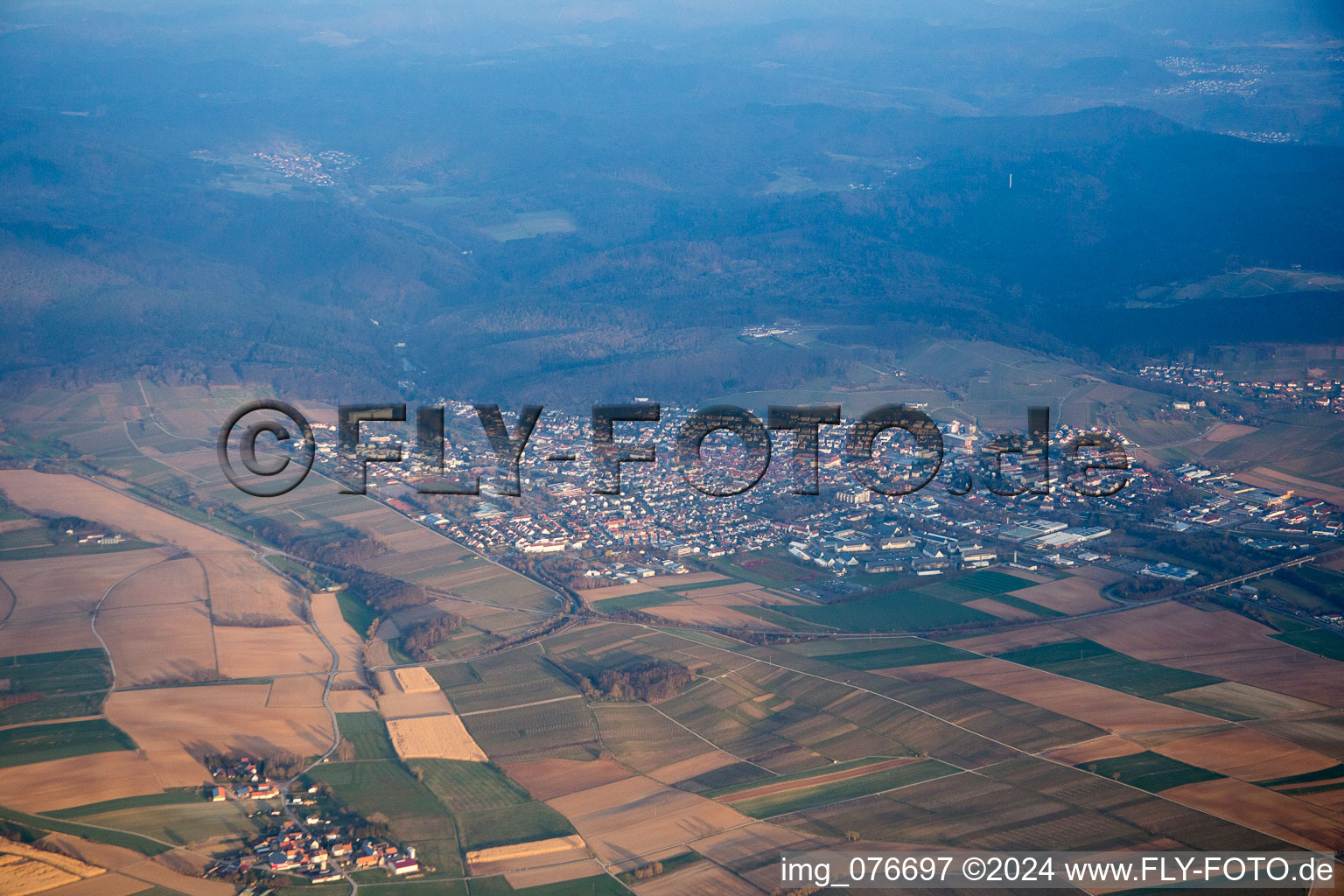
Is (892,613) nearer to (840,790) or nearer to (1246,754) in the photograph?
(840,790)

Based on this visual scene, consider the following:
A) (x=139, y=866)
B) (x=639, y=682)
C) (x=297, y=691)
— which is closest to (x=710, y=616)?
(x=639, y=682)

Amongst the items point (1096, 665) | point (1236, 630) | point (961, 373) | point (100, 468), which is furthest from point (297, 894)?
point (961, 373)

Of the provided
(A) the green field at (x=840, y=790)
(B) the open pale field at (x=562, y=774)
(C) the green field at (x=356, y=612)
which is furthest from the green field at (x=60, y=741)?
(A) the green field at (x=840, y=790)

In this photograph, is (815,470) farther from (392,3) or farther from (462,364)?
(392,3)

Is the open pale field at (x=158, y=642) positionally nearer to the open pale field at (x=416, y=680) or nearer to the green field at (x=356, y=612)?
the green field at (x=356, y=612)

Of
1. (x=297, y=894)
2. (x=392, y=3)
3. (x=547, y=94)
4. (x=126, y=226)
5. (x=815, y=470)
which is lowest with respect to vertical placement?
(x=297, y=894)

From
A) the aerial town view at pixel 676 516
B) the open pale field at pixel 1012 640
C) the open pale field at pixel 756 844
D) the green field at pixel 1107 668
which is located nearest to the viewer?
the open pale field at pixel 756 844

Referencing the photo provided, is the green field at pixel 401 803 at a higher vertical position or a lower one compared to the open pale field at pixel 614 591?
lower
